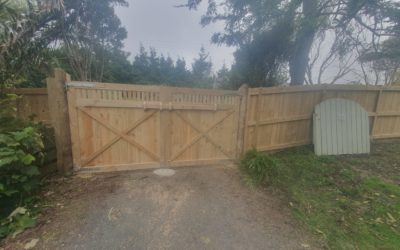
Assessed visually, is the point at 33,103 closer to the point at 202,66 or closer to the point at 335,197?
the point at 335,197

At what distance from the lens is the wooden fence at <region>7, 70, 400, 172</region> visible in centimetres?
378

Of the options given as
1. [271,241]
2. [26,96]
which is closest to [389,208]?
[271,241]

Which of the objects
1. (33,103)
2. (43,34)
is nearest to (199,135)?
(43,34)

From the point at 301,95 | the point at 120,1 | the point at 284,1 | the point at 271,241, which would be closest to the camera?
the point at 271,241

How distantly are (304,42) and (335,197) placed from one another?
428 cm

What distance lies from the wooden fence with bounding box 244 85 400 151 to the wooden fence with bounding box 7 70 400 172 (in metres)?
0.02

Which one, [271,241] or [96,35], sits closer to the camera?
[271,241]

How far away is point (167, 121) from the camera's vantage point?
425 centimetres

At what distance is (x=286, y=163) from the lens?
502 cm

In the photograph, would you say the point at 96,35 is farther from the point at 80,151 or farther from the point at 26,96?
the point at 80,151

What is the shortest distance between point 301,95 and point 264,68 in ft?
5.65

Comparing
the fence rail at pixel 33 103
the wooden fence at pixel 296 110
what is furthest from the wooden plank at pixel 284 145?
the fence rail at pixel 33 103

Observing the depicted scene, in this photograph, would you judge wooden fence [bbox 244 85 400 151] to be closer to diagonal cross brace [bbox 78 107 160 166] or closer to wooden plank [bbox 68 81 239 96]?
wooden plank [bbox 68 81 239 96]

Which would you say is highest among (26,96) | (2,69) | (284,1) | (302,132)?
(284,1)
